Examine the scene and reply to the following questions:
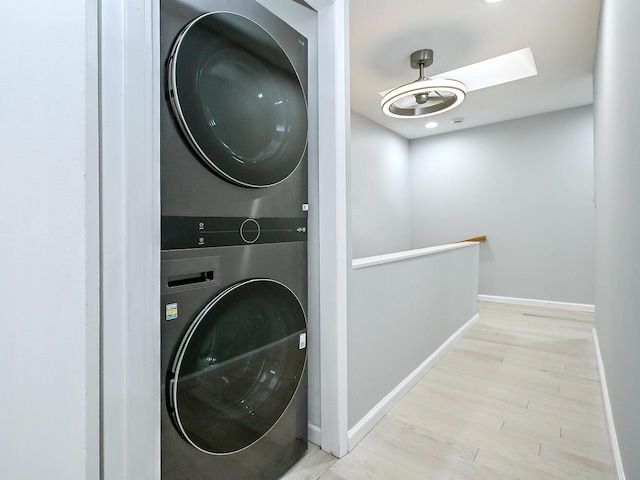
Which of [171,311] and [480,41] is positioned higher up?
[480,41]

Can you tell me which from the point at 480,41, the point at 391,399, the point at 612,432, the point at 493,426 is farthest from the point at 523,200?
the point at 391,399

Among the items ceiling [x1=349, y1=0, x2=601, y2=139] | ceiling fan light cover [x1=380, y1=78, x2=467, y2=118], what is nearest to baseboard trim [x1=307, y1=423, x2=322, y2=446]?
ceiling fan light cover [x1=380, y1=78, x2=467, y2=118]

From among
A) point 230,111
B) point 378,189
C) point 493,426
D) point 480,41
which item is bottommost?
point 493,426

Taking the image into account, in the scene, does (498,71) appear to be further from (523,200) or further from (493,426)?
(493,426)

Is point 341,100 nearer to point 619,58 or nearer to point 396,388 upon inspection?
point 619,58

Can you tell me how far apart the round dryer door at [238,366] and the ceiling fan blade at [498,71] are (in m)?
2.86

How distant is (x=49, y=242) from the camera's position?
2.42 ft

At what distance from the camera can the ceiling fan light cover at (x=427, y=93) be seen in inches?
91.5

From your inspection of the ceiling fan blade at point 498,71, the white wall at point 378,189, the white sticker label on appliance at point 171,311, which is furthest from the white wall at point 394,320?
the ceiling fan blade at point 498,71

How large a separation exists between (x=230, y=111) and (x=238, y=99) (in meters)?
0.06

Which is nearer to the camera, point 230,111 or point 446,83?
point 230,111

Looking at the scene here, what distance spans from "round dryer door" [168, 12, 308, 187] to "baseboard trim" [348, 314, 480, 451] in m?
1.20

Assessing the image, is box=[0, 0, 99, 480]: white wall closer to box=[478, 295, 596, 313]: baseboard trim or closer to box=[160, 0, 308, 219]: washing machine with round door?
box=[160, 0, 308, 219]: washing machine with round door

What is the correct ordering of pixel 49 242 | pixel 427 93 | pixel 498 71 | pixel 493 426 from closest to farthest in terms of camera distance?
pixel 49 242 < pixel 493 426 < pixel 427 93 < pixel 498 71
